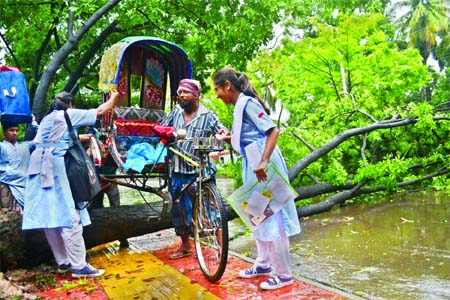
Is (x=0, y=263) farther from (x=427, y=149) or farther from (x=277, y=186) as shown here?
(x=427, y=149)

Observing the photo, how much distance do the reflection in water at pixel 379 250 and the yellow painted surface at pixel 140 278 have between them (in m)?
1.24

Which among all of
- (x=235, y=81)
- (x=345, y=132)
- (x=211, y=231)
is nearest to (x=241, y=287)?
(x=211, y=231)

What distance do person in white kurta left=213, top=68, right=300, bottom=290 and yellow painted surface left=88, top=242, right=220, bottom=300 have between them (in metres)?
0.68

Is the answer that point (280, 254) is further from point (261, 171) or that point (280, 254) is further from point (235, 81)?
point (235, 81)

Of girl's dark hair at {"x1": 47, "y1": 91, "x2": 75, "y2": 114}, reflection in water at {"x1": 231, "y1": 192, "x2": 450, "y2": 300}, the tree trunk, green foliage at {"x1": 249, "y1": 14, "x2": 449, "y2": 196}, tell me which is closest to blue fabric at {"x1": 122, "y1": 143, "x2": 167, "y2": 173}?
the tree trunk

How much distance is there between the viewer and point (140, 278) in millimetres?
4418

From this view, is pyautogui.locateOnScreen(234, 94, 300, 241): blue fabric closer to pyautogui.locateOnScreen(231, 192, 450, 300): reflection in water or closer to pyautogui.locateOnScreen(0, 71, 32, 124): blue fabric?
pyautogui.locateOnScreen(231, 192, 450, 300): reflection in water

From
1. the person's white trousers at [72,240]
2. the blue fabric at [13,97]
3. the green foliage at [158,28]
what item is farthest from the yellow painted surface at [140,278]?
the green foliage at [158,28]

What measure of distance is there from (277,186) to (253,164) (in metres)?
0.30

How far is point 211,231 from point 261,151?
112 centimetres

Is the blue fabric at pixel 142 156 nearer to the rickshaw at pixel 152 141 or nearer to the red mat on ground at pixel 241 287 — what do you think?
the rickshaw at pixel 152 141

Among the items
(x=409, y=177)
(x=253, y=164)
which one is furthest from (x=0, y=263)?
(x=409, y=177)

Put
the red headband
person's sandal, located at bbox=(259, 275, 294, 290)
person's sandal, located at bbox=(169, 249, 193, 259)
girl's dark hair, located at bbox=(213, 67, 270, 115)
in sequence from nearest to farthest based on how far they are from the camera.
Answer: person's sandal, located at bbox=(259, 275, 294, 290) → girl's dark hair, located at bbox=(213, 67, 270, 115) → the red headband → person's sandal, located at bbox=(169, 249, 193, 259)

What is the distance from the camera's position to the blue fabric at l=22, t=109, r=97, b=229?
4379 mm
